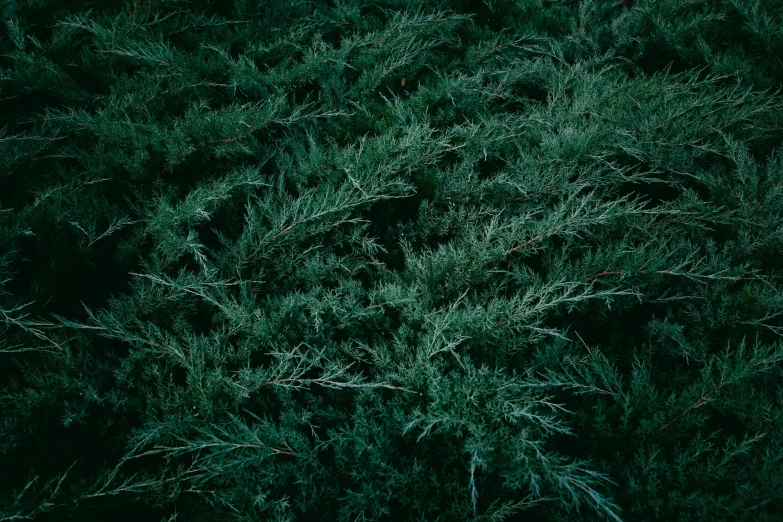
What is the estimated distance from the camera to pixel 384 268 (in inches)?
67.5

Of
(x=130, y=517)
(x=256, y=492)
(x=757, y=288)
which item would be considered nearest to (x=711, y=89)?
(x=757, y=288)

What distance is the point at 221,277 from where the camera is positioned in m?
1.64

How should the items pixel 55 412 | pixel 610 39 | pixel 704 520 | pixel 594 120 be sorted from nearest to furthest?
pixel 704 520
pixel 55 412
pixel 594 120
pixel 610 39

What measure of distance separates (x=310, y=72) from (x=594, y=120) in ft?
4.40

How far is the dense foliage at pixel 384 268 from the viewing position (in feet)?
4.22

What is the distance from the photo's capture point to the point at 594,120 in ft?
6.71

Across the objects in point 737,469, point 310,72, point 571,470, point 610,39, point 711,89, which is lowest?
point 737,469

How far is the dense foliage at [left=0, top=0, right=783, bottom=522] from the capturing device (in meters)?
1.29

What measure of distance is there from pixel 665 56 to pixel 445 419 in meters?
2.51

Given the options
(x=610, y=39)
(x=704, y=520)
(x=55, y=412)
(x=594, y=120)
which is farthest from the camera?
(x=610, y=39)

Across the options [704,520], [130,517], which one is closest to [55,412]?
[130,517]

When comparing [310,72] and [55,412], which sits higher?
[310,72]

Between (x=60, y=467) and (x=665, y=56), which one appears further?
(x=665, y=56)

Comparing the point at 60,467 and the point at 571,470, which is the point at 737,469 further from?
the point at 60,467
